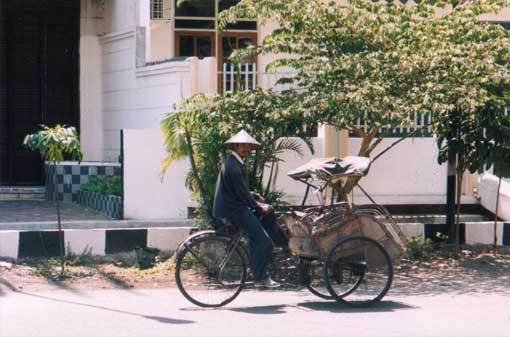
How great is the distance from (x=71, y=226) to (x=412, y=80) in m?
4.92

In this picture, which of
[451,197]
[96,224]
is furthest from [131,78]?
[451,197]

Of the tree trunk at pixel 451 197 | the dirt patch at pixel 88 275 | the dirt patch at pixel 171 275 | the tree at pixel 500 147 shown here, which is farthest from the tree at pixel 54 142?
the tree at pixel 500 147

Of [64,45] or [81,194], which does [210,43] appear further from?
[81,194]

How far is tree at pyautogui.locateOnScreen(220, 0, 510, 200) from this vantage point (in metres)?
11.2

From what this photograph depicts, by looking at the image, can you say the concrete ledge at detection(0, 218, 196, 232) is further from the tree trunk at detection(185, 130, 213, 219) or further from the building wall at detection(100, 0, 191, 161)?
the building wall at detection(100, 0, 191, 161)

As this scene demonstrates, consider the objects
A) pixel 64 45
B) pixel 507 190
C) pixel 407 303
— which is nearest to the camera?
pixel 407 303

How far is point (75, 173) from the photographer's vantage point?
14.4 meters

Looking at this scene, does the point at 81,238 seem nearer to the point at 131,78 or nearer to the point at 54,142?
the point at 54,142

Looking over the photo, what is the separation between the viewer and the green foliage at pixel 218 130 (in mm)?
11406

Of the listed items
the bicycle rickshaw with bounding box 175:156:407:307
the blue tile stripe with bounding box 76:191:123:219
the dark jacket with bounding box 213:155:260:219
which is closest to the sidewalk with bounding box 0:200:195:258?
the blue tile stripe with bounding box 76:191:123:219

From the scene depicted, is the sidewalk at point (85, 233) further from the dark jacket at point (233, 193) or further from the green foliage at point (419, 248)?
the green foliage at point (419, 248)

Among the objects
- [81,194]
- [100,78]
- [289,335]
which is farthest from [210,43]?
[289,335]

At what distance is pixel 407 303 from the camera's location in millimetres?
9477

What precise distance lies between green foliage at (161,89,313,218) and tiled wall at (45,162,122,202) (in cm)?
272
